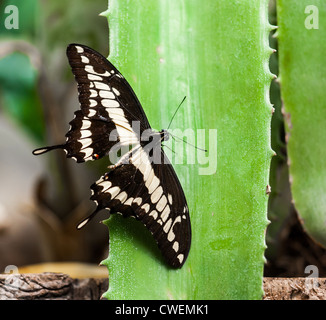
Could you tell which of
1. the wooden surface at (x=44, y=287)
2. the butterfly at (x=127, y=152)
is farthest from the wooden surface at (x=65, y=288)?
the butterfly at (x=127, y=152)

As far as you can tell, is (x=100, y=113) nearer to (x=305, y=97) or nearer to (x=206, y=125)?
(x=206, y=125)

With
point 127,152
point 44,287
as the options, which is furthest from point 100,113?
point 44,287

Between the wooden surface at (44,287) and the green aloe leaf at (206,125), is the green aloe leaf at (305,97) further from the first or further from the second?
the wooden surface at (44,287)

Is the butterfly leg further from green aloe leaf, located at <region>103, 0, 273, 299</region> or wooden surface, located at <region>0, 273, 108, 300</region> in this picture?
wooden surface, located at <region>0, 273, 108, 300</region>

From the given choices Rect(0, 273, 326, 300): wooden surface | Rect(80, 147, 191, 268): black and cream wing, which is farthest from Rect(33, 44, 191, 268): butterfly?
Rect(0, 273, 326, 300): wooden surface

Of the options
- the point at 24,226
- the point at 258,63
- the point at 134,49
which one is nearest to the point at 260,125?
the point at 258,63

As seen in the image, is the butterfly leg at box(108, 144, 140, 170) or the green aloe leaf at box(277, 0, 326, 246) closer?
the butterfly leg at box(108, 144, 140, 170)

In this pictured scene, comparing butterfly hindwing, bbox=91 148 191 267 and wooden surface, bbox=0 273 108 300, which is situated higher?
butterfly hindwing, bbox=91 148 191 267
